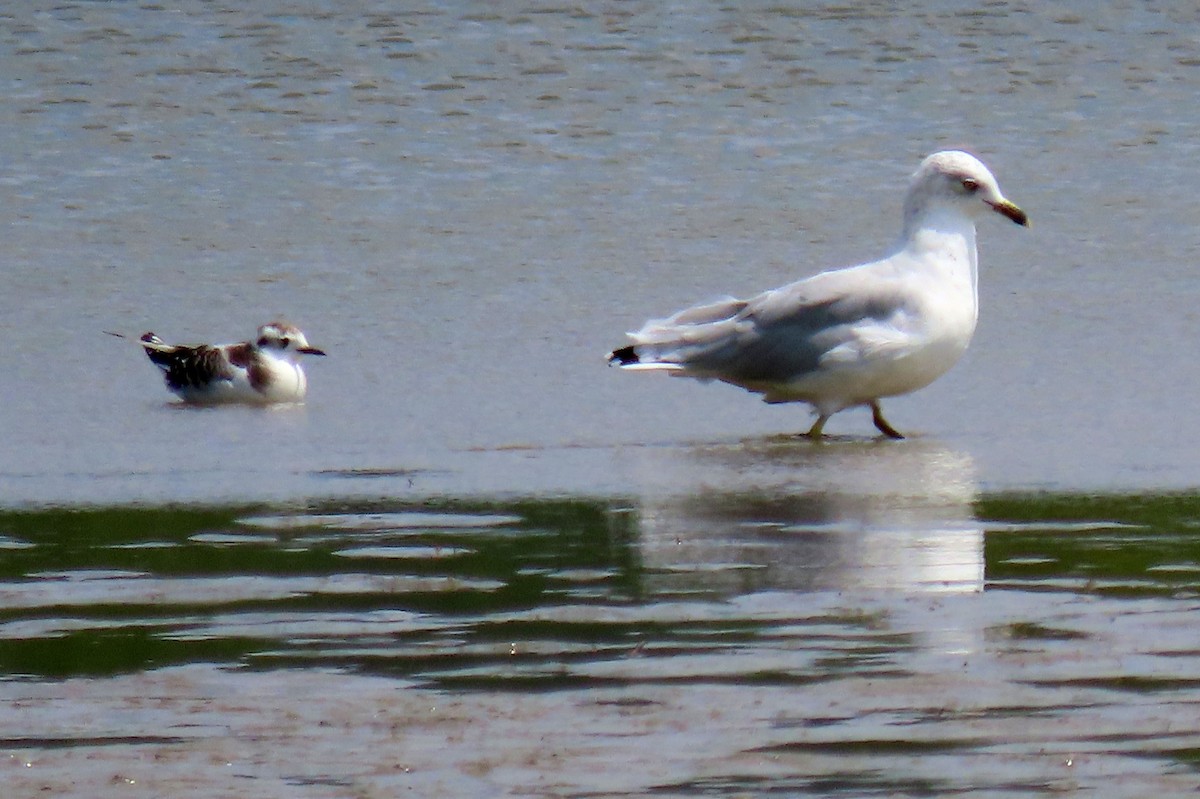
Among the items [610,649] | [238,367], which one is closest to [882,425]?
[238,367]

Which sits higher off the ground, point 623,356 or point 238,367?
point 623,356

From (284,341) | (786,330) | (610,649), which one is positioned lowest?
(284,341)

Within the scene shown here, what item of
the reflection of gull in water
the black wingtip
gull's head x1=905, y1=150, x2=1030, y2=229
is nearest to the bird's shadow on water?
the reflection of gull in water

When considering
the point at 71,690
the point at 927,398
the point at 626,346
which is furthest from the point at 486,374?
the point at 71,690

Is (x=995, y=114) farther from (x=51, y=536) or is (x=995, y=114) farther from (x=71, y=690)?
(x=71, y=690)

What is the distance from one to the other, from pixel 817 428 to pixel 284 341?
2.38 metres

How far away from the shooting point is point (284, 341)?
9.46m

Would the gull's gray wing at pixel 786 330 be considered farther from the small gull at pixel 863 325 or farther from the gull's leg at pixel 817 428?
the gull's leg at pixel 817 428

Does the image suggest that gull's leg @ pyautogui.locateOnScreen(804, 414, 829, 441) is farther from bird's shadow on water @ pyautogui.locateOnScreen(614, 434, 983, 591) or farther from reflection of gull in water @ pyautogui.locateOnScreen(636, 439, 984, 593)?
reflection of gull in water @ pyautogui.locateOnScreen(636, 439, 984, 593)

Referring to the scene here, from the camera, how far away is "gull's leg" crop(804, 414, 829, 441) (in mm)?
8164

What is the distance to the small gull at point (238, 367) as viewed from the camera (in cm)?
936

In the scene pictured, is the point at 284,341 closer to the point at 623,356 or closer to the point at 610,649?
the point at 623,356

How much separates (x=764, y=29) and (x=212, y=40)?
4139 mm

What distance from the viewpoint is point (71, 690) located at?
434 cm
